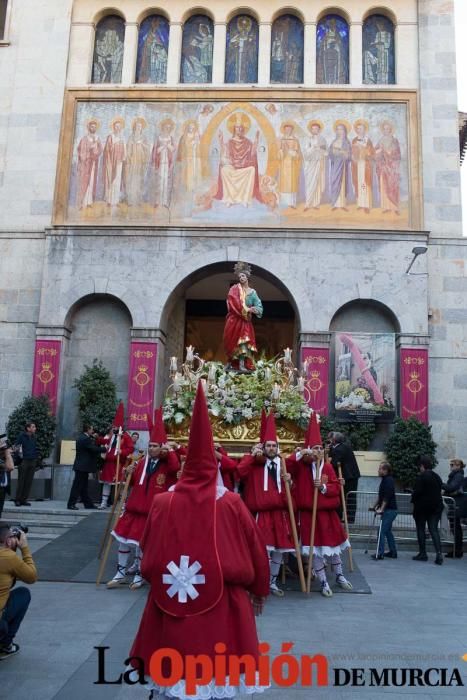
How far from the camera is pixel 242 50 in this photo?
21672 mm

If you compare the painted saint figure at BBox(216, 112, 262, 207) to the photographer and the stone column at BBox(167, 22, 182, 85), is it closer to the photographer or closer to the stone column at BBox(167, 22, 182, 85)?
the stone column at BBox(167, 22, 182, 85)

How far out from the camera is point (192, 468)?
13.8 ft

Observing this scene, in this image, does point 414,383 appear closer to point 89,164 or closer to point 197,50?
point 89,164

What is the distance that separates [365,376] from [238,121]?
30.1 ft

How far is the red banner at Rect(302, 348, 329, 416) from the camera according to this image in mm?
18922

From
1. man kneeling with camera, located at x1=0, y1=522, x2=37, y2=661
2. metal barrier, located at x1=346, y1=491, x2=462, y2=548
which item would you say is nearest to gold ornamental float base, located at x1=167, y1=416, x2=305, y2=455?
metal barrier, located at x1=346, y1=491, x2=462, y2=548

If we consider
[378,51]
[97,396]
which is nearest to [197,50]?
[378,51]

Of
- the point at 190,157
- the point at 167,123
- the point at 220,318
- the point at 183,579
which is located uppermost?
the point at 167,123

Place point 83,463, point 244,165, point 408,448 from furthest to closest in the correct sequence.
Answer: point 244,165 → point 408,448 → point 83,463

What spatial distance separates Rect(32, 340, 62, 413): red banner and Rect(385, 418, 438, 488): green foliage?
9.94 meters

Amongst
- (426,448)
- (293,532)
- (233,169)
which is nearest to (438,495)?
(293,532)

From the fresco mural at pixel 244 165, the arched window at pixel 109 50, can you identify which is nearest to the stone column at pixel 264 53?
the fresco mural at pixel 244 165

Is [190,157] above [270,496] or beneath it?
above

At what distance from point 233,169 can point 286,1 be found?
615 centimetres
